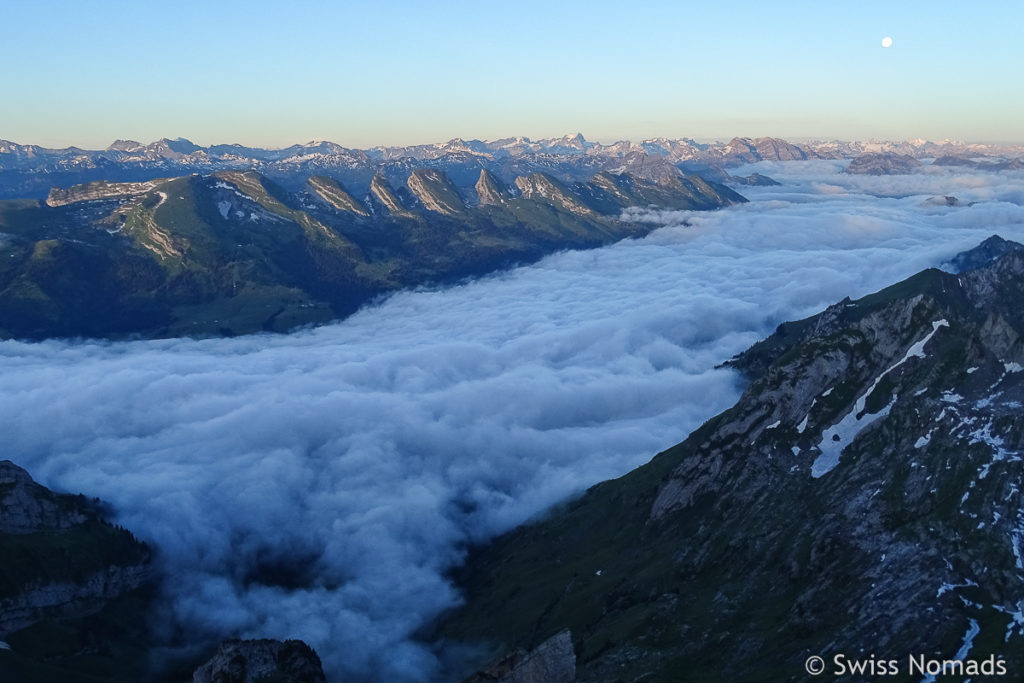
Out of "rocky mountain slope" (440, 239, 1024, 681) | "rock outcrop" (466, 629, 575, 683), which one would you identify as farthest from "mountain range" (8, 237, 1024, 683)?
"rocky mountain slope" (440, 239, 1024, 681)

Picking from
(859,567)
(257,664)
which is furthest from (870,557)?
(257,664)

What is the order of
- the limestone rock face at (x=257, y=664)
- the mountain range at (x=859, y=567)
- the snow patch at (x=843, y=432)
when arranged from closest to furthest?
the mountain range at (x=859, y=567)
the limestone rock face at (x=257, y=664)
the snow patch at (x=843, y=432)

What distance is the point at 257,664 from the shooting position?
15900 cm

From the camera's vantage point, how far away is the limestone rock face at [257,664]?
513 feet

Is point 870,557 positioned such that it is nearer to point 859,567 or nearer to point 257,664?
point 859,567

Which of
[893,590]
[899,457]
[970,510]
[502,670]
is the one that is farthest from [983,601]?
[502,670]

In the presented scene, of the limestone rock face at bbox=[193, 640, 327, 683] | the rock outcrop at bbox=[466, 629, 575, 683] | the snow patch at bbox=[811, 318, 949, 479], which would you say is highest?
the snow patch at bbox=[811, 318, 949, 479]

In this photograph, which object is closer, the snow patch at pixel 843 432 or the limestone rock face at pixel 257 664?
the limestone rock face at pixel 257 664

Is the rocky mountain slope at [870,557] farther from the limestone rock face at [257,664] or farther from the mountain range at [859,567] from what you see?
the limestone rock face at [257,664]

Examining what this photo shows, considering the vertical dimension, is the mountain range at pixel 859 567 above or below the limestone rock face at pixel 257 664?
above

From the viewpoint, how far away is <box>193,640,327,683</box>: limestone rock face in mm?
156375

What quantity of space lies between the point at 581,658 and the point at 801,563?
52.6 metres

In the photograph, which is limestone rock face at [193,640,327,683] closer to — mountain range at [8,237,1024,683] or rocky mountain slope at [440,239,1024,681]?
mountain range at [8,237,1024,683]

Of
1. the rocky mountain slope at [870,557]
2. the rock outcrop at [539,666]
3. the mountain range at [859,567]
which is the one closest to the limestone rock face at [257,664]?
the mountain range at [859,567]
